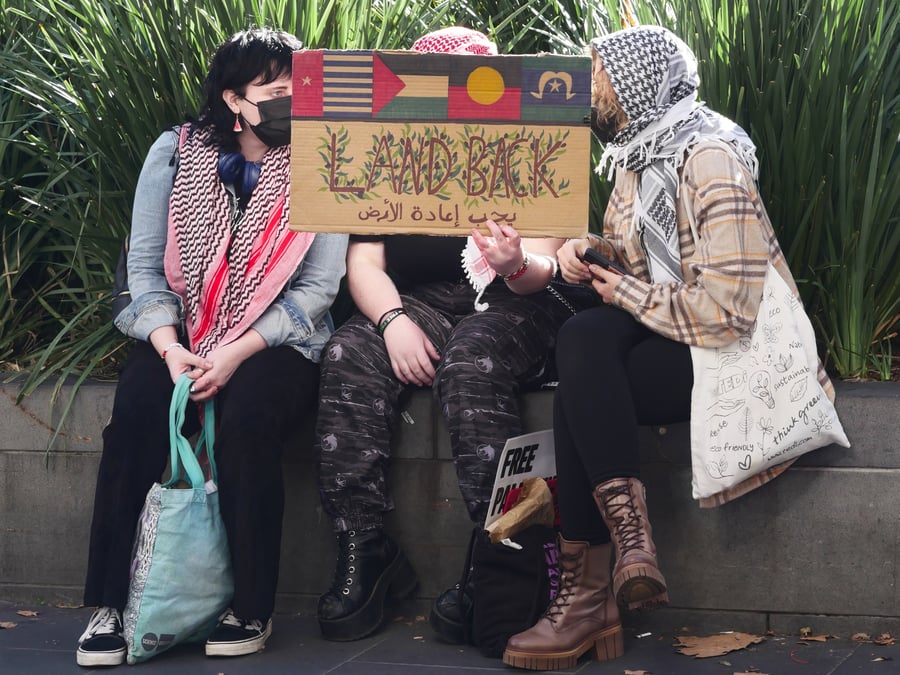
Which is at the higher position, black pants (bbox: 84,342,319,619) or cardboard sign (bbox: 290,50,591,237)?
cardboard sign (bbox: 290,50,591,237)

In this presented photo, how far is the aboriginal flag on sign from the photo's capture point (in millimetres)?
3352

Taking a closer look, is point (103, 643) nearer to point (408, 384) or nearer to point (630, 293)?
point (408, 384)

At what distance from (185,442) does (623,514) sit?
1.22m

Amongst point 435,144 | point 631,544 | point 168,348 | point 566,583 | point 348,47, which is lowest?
point 566,583

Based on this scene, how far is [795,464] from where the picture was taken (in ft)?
11.8

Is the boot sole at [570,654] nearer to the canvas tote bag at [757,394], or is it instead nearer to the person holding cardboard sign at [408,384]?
the person holding cardboard sign at [408,384]

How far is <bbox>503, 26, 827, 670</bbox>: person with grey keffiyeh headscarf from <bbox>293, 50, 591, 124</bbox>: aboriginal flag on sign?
17cm

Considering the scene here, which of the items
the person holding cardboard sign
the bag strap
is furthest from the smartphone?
the bag strap

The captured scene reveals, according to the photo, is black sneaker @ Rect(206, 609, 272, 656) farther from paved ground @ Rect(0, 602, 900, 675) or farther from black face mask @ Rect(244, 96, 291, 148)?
black face mask @ Rect(244, 96, 291, 148)

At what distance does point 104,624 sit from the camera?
140 inches

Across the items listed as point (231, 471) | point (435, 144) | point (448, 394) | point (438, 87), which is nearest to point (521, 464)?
point (448, 394)

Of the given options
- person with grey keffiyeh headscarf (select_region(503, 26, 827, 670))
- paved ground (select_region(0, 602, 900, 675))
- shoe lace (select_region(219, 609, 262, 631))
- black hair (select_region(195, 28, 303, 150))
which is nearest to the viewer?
person with grey keffiyeh headscarf (select_region(503, 26, 827, 670))

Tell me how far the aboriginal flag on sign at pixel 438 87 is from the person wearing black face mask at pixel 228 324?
1.89 feet

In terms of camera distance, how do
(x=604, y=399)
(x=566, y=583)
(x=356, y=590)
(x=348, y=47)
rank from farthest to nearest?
(x=348, y=47) < (x=356, y=590) < (x=566, y=583) < (x=604, y=399)
